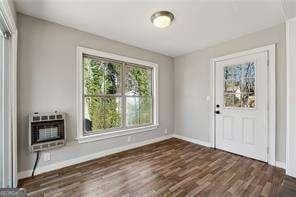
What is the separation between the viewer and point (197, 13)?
2695 mm

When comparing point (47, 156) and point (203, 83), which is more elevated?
point (203, 83)

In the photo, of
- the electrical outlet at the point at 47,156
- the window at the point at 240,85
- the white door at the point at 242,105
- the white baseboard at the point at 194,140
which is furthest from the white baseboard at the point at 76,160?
the window at the point at 240,85

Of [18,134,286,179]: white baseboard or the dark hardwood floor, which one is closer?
the dark hardwood floor

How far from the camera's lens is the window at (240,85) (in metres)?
3.36

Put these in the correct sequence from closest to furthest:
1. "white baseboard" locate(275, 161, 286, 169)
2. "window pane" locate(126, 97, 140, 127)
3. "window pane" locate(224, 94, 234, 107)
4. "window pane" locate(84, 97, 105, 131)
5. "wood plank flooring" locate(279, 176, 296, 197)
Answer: "wood plank flooring" locate(279, 176, 296, 197)
"white baseboard" locate(275, 161, 286, 169)
"window pane" locate(84, 97, 105, 131)
"window pane" locate(224, 94, 234, 107)
"window pane" locate(126, 97, 140, 127)

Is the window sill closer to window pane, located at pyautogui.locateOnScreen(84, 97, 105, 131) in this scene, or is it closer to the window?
window pane, located at pyautogui.locateOnScreen(84, 97, 105, 131)

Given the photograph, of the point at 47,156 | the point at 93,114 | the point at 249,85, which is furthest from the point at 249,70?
the point at 47,156

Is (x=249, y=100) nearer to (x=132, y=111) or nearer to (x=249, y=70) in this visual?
(x=249, y=70)

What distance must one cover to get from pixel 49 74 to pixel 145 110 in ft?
7.62

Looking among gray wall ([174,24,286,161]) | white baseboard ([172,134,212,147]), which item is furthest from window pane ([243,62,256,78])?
white baseboard ([172,134,212,147])

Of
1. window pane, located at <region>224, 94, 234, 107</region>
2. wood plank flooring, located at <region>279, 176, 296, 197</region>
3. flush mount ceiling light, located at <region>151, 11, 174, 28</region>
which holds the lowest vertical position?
wood plank flooring, located at <region>279, 176, 296, 197</region>

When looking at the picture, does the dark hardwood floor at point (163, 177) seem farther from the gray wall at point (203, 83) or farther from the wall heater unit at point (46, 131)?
the gray wall at point (203, 83)

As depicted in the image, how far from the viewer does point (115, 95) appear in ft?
12.3

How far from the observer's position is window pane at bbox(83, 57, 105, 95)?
10.9ft
